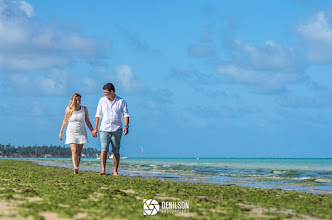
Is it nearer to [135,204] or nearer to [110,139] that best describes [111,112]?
[110,139]

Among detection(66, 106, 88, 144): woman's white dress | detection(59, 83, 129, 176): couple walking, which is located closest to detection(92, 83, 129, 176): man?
detection(59, 83, 129, 176): couple walking

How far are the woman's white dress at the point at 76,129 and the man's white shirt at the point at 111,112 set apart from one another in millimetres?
778

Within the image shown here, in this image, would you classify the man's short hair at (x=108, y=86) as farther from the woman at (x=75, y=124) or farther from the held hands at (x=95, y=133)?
the held hands at (x=95, y=133)

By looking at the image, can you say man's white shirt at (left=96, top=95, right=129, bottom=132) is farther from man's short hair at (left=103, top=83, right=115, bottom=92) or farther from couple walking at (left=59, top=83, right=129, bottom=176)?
man's short hair at (left=103, top=83, right=115, bottom=92)

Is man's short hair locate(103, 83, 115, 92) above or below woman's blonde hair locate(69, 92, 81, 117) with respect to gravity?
above

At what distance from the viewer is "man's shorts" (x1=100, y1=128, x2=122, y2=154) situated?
43.5 feet

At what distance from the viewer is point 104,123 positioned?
13320 millimetres

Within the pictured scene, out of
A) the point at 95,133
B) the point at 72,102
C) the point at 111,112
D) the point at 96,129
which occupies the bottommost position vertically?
the point at 95,133

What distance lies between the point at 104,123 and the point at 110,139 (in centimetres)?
55

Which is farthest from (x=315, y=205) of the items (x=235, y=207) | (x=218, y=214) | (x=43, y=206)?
(x=43, y=206)

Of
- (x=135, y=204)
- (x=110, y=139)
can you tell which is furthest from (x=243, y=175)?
(x=135, y=204)

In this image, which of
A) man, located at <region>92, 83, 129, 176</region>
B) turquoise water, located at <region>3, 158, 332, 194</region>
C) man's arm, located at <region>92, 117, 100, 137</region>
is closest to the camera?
man, located at <region>92, 83, 129, 176</region>

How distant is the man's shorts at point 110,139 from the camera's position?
1325 centimetres

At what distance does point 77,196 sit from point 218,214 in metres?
2.67
